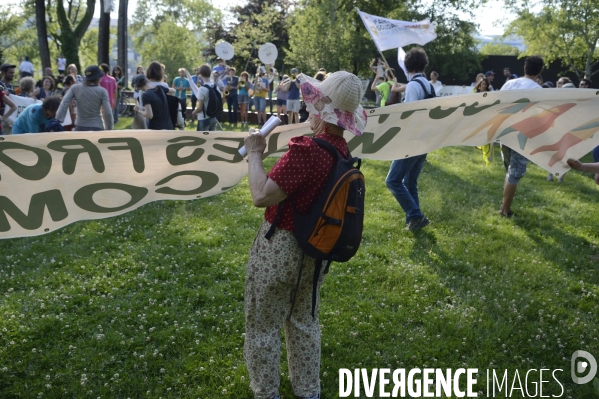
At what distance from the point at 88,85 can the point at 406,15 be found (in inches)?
1330

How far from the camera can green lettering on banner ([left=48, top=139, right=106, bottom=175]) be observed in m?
3.76

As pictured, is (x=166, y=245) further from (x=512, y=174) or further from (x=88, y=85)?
(x=512, y=174)

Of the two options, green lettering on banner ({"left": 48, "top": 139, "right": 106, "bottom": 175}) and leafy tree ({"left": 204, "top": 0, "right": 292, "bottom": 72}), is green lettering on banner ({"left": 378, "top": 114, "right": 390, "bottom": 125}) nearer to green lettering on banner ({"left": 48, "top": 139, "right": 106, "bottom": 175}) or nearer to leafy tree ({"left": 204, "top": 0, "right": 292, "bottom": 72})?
green lettering on banner ({"left": 48, "top": 139, "right": 106, "bottom": 175})

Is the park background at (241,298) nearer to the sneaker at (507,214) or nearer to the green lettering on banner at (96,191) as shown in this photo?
the sneaker at (507,214)

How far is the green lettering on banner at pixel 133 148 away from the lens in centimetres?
388

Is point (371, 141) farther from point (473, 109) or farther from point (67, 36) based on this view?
point (67, 36)

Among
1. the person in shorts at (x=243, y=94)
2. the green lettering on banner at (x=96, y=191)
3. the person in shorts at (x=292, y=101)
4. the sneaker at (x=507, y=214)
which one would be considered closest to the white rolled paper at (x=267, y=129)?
the green lettering on banner at (x=96, y=191)

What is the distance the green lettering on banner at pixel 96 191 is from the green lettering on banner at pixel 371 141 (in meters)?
1.97

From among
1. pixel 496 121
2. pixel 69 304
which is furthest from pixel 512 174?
pixel 69 304

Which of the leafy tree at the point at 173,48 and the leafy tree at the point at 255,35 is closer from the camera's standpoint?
the leafy tree at the point at 255,35

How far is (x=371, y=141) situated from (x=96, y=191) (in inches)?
98.4

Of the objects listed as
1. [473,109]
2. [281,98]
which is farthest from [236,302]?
[281,98]

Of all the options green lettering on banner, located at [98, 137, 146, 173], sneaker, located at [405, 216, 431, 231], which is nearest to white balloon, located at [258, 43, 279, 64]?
sneaker, located at [405, 216, 431, 231]

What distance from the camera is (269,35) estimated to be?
40062 millimetres
